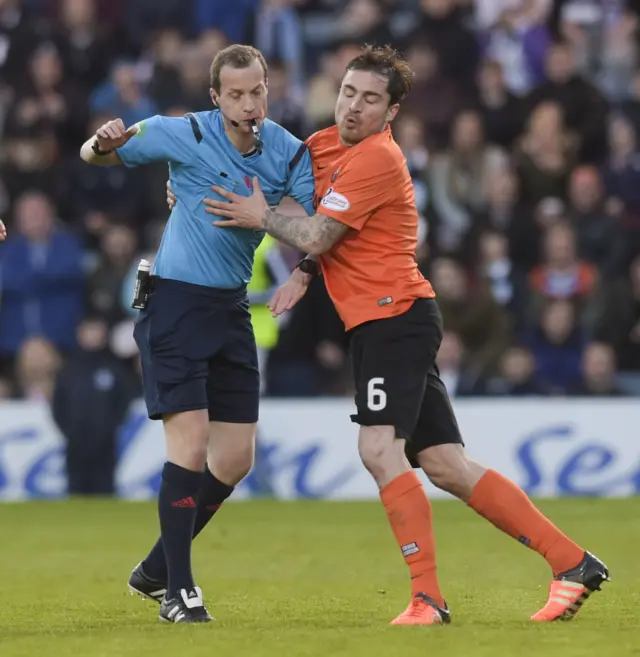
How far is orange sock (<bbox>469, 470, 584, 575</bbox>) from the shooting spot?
687 cm

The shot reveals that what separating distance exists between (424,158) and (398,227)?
8593 mm

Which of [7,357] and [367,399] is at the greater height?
[367,399]

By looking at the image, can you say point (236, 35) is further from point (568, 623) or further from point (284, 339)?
point (568, 623)

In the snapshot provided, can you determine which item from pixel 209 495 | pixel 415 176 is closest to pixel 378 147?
pixel 209 495

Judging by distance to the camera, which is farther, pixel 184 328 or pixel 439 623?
pixel 184 328

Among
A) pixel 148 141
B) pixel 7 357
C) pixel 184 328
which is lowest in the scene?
pixel 7 357

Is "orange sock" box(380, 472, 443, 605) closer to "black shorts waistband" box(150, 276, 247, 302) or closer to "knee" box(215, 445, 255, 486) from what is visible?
"knee" box(215, 445, 255, 486)

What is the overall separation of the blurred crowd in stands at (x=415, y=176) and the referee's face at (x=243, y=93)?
695 centimetres

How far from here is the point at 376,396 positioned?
22.0 feet

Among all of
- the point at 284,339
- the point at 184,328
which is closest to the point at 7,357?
the point at 284,339

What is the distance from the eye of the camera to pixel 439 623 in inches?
256

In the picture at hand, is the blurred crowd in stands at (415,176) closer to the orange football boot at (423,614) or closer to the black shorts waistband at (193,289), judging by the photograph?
the black shorts waistband at (193,289)

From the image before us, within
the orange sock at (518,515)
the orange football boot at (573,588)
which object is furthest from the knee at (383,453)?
the orange football boot at (573,588)

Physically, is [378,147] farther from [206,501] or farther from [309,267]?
[206,501]
